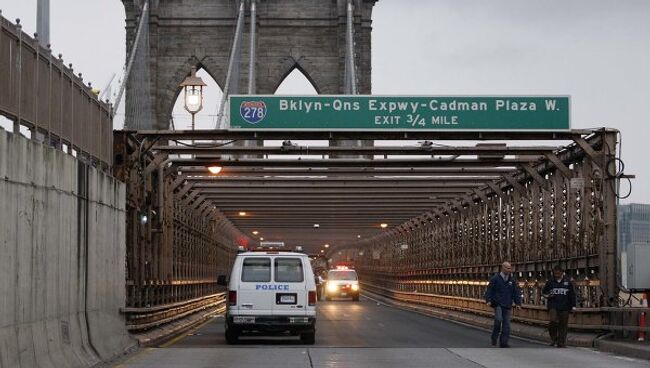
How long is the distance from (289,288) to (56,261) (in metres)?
9.11

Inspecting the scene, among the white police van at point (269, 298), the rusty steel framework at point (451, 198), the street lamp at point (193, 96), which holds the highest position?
the street lamp at point (193, 96)

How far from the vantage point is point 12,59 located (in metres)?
15.3

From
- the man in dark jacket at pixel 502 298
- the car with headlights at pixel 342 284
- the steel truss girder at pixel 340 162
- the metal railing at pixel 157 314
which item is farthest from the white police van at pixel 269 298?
the car with headlights at pixel 342 284

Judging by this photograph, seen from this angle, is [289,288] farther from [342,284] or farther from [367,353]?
[342,284]

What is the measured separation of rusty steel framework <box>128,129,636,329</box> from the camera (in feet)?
89.6

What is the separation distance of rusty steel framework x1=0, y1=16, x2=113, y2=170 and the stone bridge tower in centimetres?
7372

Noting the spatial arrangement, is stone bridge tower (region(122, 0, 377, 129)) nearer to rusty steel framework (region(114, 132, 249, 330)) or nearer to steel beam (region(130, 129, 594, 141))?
rusty steel framework (region(114, 132, 249, 330))

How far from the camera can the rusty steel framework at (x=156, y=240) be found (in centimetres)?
2780

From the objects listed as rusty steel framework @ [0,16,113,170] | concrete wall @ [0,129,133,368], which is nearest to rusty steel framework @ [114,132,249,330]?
concrete wall @ [0,129,133,368]

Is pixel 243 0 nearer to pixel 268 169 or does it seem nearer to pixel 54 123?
pixel 268 169

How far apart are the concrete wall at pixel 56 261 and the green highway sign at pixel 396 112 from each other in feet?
23.8

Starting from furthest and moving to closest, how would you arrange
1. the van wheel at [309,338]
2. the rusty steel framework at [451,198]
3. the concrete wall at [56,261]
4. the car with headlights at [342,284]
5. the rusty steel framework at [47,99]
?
1. the car with headlights at [342,284]
2. the rusty steel framework at [451,198]
3. the van wheel at [309,338]
4. the rusty steel framework at [47,99]
5. the concrete wall at [56,261]

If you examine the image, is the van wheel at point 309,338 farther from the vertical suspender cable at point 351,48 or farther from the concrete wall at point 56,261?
the vertical suspender cable at point 351,48

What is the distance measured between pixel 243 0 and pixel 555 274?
74838 mm
